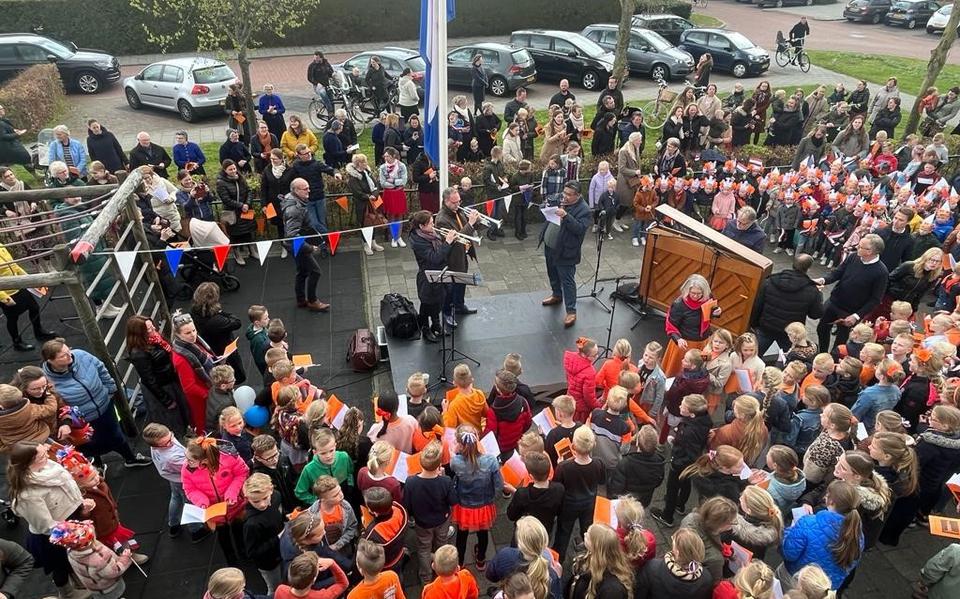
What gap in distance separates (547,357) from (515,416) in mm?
2409

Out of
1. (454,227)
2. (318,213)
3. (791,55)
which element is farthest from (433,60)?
(791,55)

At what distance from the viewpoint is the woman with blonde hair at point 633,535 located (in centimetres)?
426

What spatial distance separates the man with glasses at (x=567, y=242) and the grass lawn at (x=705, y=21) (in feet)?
82.2

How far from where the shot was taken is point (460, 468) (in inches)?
199

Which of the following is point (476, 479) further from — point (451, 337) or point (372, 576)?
point (451, 337)

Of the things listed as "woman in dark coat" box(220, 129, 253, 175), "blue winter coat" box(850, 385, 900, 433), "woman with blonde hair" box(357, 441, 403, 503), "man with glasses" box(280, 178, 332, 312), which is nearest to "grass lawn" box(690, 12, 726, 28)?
"woman in dark coat" box(220, 129, 253, 175)

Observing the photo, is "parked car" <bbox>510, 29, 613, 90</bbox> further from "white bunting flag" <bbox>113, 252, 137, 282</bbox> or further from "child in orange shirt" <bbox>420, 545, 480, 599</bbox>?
"child in orange shirt" <bbox>420, 545, 480, 599</bbox>

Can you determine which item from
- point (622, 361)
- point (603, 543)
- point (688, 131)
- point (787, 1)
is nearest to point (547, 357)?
point (622, 361)

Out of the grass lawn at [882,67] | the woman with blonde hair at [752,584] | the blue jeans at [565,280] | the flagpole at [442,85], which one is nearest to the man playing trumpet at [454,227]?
the flagpole at [442,85]

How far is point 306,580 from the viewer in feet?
12.9

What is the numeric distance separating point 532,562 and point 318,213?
8.03 metres

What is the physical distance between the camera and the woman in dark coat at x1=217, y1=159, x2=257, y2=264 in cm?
1017

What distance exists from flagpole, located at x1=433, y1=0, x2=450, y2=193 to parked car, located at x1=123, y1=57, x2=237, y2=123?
10.7m

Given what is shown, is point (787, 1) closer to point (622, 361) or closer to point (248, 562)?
point (622, 361)
